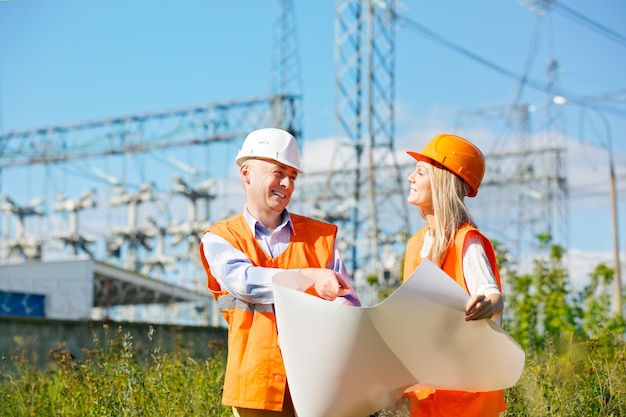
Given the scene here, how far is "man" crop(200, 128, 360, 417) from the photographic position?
3488 mm

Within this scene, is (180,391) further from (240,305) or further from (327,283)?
(327,283)

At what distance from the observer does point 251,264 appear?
142 inches

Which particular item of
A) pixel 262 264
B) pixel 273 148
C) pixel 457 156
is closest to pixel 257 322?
pixel 262 264

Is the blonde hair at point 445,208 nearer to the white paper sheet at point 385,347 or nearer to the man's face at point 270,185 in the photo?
the white paper sheet at point 385,347

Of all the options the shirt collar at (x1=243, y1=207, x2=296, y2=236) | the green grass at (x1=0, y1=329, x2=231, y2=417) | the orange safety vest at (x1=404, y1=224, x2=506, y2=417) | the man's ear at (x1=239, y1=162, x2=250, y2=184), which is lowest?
the green grass at (x1=0, y1=329, x2=231, y2=417)

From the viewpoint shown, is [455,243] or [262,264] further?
[262,264]

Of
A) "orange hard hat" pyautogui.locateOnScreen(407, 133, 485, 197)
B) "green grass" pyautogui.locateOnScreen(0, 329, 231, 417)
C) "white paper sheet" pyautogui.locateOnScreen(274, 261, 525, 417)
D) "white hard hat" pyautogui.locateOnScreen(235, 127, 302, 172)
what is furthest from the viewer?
"green grass" pyautogui.locateOnScreen(0, 329, 231, 417)

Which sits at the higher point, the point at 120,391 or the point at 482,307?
the point at 482,307

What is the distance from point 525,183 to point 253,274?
47.7m

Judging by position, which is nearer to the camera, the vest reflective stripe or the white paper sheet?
the white paper sheet

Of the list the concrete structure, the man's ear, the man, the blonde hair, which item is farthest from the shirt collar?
the concrete structure

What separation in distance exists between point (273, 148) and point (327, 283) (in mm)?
619

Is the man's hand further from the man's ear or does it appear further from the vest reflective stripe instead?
the man's ear

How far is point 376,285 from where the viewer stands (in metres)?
17.7
